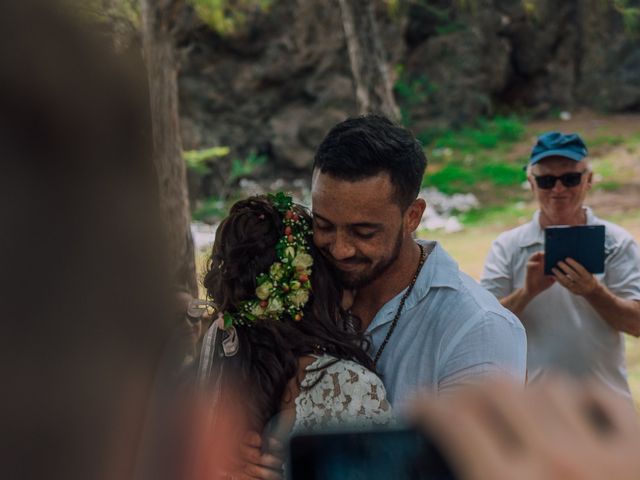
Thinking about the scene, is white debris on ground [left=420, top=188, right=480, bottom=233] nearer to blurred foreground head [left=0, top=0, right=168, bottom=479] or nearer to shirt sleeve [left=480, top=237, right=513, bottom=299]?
shirt sleeve [left=480, top=237, right=513, bottom=299]

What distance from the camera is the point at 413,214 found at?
95.3 inches

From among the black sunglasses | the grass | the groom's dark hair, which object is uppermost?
the groom's dark hair

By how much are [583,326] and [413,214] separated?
1.43m

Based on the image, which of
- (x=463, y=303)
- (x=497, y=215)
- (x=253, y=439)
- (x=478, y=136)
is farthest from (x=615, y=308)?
(x=478, y=136)

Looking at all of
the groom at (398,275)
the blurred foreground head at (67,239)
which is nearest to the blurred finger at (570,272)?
the groom at (398,275)

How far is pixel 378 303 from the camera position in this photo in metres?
2.30

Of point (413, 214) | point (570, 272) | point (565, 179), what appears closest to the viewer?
point (413, 214)

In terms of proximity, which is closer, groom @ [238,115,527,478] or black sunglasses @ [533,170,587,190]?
groom @ [238,115,527,478]

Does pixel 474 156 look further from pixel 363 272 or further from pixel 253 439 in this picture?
pixel 253 439

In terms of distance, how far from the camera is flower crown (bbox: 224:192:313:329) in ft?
6.81

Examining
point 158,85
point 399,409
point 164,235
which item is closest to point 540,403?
point 164,235

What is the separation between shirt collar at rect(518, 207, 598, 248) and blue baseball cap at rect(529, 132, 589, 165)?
0.25m

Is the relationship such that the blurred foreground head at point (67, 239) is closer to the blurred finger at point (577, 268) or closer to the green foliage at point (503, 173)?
the blurred finger at point (577, 268)

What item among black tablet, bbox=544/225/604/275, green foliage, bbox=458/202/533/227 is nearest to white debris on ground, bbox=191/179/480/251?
green foliage, bbox=458/202/533/227
